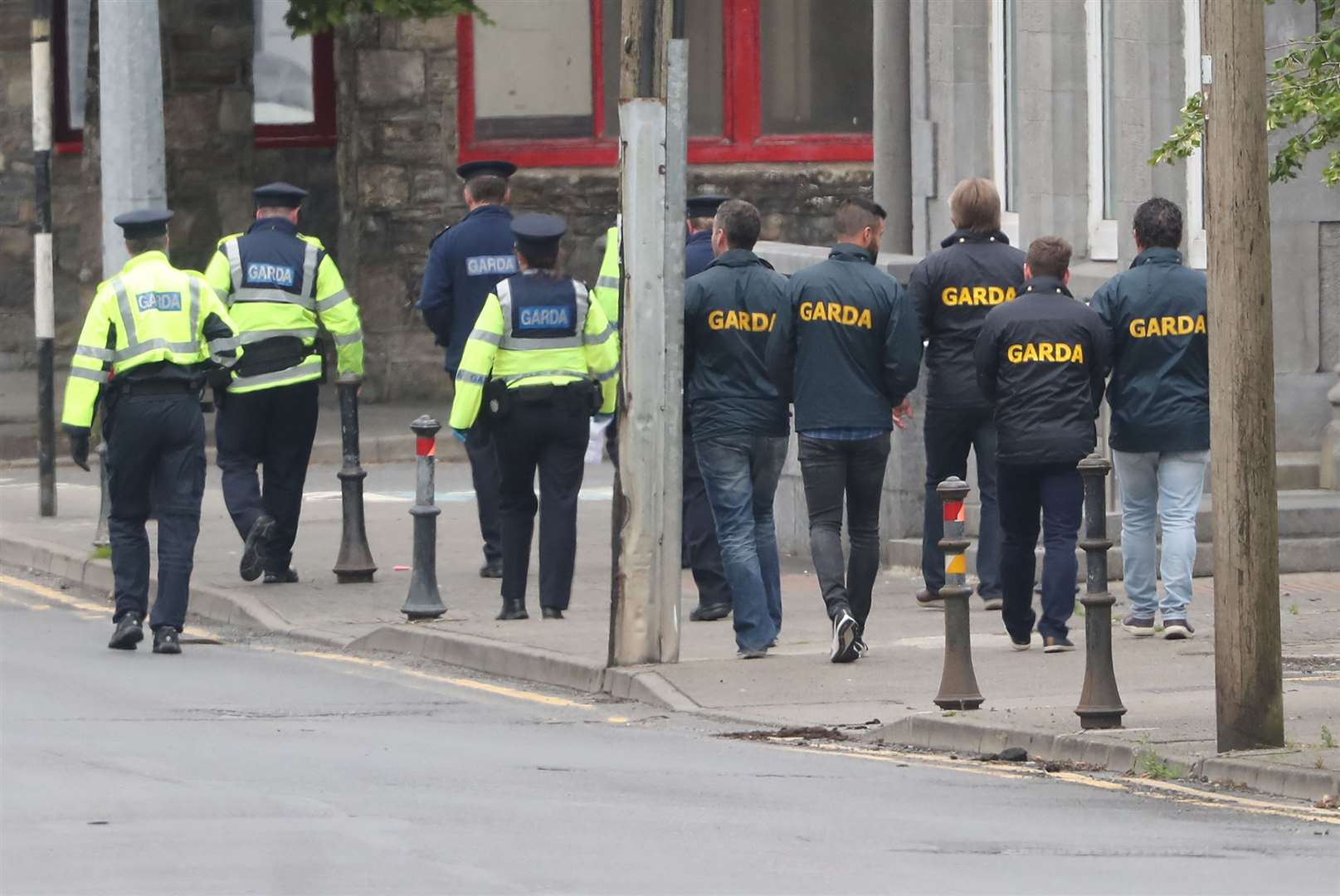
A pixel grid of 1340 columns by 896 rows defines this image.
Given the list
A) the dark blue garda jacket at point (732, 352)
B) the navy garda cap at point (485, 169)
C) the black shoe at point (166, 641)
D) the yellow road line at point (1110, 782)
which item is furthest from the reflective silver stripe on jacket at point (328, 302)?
the yellow road line at point (1110, 782)

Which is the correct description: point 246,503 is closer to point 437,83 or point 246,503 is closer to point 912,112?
point 912,112

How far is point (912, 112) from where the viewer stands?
18.5 meters

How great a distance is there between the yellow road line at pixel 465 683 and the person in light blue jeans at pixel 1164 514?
8.55ft

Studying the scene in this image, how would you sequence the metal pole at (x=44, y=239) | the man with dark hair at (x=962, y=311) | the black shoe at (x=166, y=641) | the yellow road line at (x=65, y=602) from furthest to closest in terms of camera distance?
the metal pole at (x=44, y=239)
the yellow road line at (x=65, y=602)
the man with dark hair at (x=962, y=311)
the black shoe at (x=166, y=641)

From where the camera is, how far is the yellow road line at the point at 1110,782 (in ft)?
28.8

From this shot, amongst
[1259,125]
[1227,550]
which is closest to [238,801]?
[1227,550]

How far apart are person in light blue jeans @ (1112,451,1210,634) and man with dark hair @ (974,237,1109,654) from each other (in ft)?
1.55

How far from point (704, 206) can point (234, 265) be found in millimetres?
2397

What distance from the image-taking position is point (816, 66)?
82.8 feet

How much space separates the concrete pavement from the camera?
9.99 metres

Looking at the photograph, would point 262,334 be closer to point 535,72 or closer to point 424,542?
point 424,542

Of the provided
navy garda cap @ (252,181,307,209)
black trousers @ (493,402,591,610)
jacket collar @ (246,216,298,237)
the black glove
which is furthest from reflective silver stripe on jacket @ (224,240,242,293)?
black trousers @ (493,402,591,610)

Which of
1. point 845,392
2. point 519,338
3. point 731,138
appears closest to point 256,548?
point 519,338

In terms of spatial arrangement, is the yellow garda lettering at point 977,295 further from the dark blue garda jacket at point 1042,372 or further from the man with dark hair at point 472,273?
the man with dark hair at point 472,273
